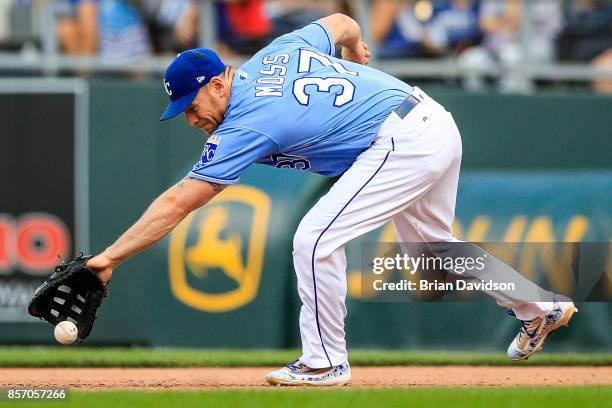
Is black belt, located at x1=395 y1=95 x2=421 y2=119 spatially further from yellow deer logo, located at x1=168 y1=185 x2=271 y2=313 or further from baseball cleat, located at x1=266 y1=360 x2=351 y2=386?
yellow deer logo, located at x1=168 y1=185 x2=271 y2=313

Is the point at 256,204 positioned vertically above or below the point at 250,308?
above

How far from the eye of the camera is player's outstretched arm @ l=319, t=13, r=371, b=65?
6543mm

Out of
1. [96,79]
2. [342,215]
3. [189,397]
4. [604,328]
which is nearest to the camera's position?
[189,397]

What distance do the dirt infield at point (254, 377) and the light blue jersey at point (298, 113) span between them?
1.31 meters

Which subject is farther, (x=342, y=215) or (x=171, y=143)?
(x=171, y=143)

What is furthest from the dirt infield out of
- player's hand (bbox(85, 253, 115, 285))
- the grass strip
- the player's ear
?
the player's ear

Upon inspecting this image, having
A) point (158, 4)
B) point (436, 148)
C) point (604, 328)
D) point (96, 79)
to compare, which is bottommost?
point (604, 328)

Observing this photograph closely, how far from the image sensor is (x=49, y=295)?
5.68m

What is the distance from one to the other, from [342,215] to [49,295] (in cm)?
150

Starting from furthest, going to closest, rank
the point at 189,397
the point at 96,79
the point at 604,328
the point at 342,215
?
the point at 96,79 → the point at 604,328 → the point at 342,215 → the point at 189,397

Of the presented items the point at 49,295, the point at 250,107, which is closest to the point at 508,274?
the point at 250,107

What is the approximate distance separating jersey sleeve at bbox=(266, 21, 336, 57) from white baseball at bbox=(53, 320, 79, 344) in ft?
6.00

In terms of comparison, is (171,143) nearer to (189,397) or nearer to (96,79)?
(96,79)

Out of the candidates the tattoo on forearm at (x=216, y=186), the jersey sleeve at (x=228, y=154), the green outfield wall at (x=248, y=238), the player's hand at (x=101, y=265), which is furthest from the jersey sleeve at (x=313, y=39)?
the green outfield wall at (x=248, y=238)
